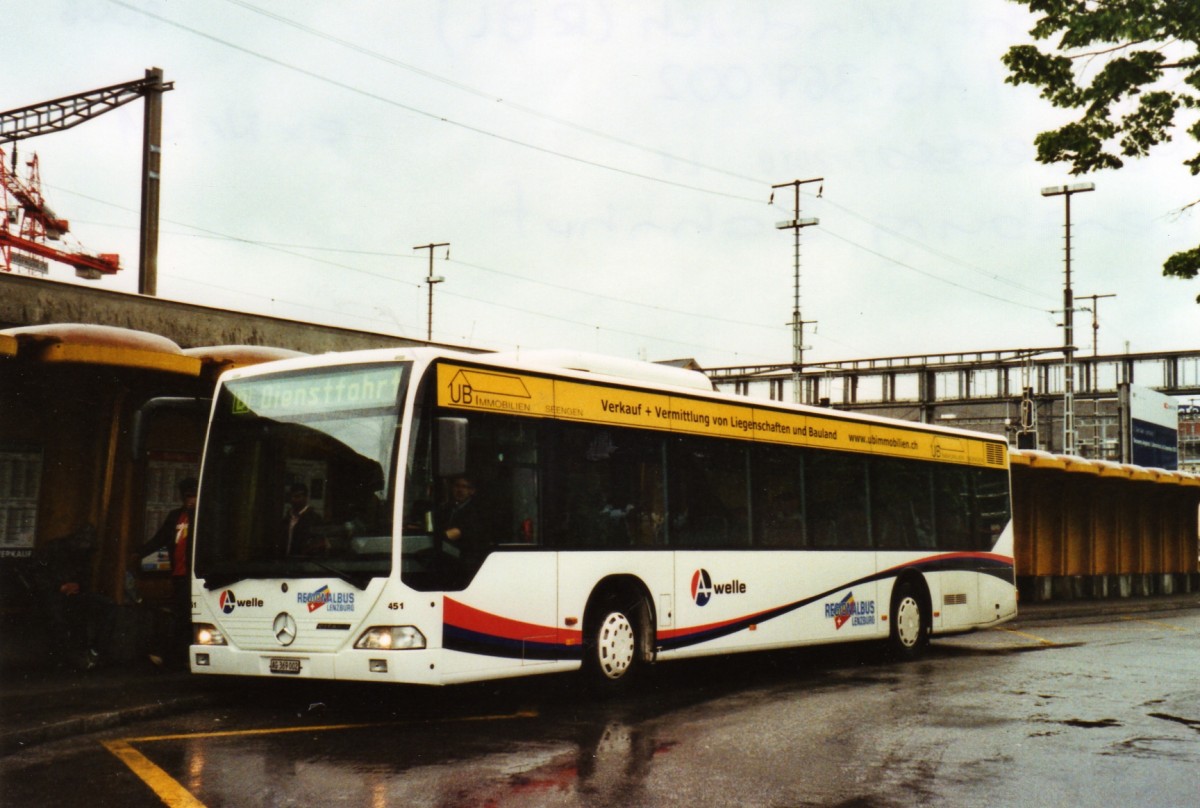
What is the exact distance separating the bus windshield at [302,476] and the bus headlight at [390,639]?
37 centimetres

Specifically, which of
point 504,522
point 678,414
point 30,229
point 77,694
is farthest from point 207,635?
point 30,229

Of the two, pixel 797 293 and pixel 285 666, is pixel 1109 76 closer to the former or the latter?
pixel 285 666

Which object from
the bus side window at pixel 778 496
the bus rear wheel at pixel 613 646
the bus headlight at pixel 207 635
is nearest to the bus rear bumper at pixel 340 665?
the bus headlight at pixel 207 635

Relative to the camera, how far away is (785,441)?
46.6 ft

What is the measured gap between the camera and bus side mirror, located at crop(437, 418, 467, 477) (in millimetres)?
9500

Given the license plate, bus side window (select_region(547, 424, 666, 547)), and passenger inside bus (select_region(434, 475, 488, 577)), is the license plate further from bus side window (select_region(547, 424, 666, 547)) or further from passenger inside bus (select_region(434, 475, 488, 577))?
bus side window (select_region(547, 424, 666, 547))

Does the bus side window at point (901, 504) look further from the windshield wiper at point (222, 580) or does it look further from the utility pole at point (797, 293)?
the utility pole at point (797, 293)

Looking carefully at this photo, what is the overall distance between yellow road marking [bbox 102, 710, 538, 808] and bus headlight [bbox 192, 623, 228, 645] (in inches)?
40.3

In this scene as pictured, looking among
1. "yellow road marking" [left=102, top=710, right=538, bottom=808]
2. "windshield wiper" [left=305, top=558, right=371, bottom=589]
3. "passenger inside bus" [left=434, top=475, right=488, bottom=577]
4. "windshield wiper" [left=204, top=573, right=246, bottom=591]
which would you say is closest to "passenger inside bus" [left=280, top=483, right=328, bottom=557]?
"windshield wiper" [left=305, top=558, right=371, bottom=589]

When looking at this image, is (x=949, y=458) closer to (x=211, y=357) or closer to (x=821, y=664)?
(x=821, y=664)

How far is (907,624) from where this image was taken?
16.2m

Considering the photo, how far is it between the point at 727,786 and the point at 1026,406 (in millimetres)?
39232

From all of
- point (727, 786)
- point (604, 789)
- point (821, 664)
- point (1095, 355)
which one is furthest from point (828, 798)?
point (1095, 355)

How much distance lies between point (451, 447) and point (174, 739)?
283 cm
